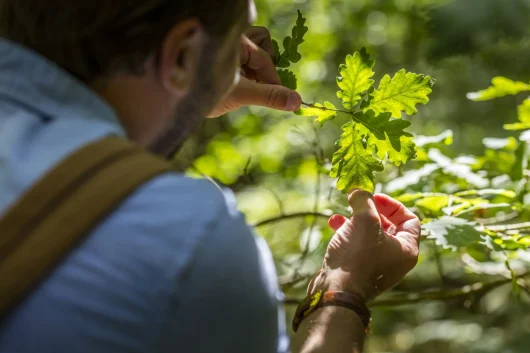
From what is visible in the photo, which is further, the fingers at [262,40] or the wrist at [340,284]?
the fingers at [262,40]

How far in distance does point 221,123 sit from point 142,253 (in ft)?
11.6

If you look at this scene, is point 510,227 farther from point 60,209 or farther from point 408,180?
point 60,209

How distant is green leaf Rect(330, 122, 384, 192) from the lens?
5.03 feet

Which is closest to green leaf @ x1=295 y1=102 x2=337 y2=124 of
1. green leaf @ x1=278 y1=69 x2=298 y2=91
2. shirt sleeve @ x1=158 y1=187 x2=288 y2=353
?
green leaf @ x1=278 y1=69 x2=298 y2=91

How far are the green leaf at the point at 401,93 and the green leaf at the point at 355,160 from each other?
0.22 ft

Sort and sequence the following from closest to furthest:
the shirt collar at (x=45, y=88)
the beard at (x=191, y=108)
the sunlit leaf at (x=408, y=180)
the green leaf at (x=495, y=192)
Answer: the shirt collar at (x=45, y=88) → the beard at (x=191, y=108) → the green leaf at (x=495, y=192) → the sunlit leaf at (x=408, y=180)

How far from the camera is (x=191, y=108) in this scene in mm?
1148

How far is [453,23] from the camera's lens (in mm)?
2713

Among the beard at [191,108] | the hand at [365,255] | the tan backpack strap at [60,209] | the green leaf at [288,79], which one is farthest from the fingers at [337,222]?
the tan backpack strap at [60,209]

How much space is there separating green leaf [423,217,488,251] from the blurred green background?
33 centimetres

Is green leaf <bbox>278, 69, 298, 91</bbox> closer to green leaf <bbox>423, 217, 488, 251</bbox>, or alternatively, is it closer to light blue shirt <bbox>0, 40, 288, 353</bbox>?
green leaf <bbox>423, 217, 488, 251</bbox>

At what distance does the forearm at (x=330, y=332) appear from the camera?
1333 millimetres

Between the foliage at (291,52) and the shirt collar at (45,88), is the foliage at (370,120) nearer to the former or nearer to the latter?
the foliage at (291,52)

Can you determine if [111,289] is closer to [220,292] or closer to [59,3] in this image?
[220,292]
